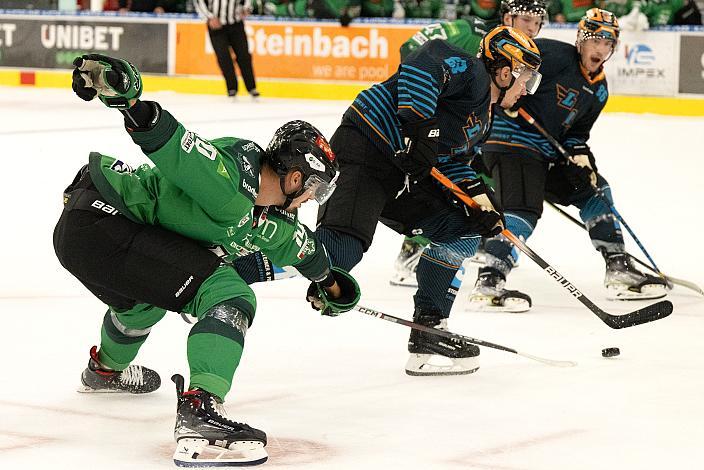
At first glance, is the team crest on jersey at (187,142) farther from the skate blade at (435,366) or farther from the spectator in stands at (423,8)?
the spectator in stands at (423,8)

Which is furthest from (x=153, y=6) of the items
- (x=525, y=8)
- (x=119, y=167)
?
(x=119, y=167)

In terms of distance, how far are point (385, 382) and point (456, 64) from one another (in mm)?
998

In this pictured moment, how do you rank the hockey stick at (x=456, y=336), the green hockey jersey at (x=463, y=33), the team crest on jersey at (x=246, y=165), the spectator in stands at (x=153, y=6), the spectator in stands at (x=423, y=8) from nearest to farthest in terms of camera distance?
the team crest on jersey at (x=246, y=165) → the hockey stick at (x=456, y=336) → the green hockey jersey at (x=463, y=33) → the spectator in stands at (x=423, y=8) → the spectator in stands at (x=153, y=6)

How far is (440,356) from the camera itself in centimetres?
425

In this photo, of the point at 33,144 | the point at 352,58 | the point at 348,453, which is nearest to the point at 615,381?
the point at 348,453

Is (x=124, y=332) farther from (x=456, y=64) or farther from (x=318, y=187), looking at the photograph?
(x=456, y=64)

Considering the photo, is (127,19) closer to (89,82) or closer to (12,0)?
(12,0)

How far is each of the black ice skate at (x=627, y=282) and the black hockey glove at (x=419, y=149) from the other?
1621mm

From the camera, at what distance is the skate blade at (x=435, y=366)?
13.8ft

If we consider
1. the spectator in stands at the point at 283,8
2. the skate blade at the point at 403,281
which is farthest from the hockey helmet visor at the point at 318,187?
the spectator in stands at the point at 283,8

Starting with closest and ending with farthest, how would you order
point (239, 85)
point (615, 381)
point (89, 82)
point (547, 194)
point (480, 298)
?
point (89, 82) < point (615, 381) < point (480, 298) < point (547, 194) < point (239, 85)

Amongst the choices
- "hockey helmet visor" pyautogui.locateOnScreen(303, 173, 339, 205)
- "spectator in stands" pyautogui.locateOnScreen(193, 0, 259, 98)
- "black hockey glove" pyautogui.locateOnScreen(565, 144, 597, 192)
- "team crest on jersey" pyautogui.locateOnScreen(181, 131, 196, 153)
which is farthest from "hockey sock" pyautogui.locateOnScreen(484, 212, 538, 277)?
"spectator in stands" pyautogui.locateOnScreen(193, 0, 259, 98)

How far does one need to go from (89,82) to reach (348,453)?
3.37ft

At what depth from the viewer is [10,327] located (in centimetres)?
460
